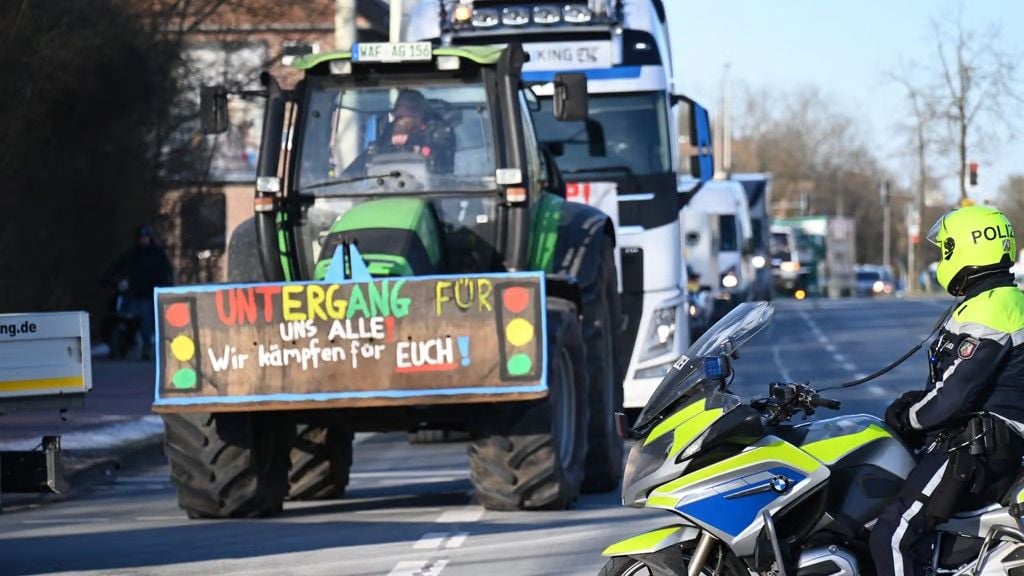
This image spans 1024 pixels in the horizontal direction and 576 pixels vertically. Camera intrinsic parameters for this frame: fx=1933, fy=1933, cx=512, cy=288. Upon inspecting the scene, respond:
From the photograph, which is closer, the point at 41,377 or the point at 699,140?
the point at 41,377

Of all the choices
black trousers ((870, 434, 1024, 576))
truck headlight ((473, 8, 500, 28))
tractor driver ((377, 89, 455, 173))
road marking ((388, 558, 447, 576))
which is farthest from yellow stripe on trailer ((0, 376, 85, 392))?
truck headlight ((473, 8, 500, 28))

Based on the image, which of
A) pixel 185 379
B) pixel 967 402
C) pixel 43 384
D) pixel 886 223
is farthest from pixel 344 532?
pixel 886 223

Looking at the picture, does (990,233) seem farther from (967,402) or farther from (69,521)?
(69,521)

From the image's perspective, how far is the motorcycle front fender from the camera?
657 centimetres

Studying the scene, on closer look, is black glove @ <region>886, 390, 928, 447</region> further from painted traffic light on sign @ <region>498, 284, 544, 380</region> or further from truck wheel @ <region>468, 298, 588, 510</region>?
truck wheel @ <region>468, 298, 588, 510</region>

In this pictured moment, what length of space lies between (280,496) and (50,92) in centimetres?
1297

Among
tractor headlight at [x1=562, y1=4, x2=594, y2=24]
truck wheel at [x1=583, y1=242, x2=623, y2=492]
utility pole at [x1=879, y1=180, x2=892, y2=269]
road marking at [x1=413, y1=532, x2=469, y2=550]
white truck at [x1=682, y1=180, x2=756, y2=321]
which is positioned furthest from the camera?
utility pole at [x1=879, y1=180, x2=892, y2=269]

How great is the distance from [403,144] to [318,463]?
7.63 feet

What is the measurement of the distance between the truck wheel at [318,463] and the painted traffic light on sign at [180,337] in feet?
4.76

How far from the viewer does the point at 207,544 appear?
36.2 feet

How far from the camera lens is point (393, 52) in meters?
12.8

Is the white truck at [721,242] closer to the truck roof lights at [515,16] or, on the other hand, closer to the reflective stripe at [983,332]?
the truck roof lights at [515,16]

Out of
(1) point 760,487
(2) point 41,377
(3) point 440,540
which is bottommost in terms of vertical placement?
(3) point 440,540

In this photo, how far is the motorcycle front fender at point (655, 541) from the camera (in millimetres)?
6574
